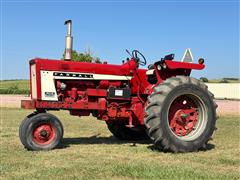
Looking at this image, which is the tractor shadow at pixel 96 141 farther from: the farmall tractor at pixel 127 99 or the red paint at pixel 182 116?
the red paint at pixel 182 116

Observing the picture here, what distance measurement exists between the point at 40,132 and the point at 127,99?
6.72 ft

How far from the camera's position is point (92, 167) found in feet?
19.7

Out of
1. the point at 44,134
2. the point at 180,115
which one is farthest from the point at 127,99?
the point at 44,134

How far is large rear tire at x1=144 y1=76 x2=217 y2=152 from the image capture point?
301 inches

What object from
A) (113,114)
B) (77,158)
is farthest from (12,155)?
(113,114)

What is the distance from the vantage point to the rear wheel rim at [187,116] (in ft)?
27.0

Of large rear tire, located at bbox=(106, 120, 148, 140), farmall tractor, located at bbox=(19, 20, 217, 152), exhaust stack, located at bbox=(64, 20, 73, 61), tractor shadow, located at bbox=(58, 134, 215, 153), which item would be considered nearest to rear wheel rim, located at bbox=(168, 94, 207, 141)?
farmall tractor, located at bbox=(19, 20, 217, 152)

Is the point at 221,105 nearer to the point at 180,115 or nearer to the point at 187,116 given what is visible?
the point at 187,116

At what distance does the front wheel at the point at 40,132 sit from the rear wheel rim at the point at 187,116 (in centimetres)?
232

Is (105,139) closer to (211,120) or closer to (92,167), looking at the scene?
(211,120)

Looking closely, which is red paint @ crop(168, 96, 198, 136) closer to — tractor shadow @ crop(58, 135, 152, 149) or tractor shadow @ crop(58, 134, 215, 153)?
tractor shadow @ crop(58, 134, 215, 153)

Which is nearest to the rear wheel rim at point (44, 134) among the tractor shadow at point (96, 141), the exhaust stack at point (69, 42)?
the tractor shadow at point (96, 141)

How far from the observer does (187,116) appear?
8.32m

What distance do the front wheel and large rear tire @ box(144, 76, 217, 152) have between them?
5.98 ft
